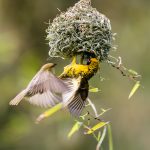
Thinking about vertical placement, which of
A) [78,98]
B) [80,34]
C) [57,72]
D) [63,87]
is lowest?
[57,72]

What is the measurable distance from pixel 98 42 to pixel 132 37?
204 inches

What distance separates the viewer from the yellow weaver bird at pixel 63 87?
4.65 meters

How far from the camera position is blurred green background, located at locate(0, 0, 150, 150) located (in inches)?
370

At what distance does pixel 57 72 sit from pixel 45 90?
440 centimetres

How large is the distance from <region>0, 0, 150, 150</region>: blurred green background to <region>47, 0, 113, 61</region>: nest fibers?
3924 mm

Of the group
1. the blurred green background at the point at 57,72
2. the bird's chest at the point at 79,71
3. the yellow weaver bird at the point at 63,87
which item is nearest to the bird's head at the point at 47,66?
the yellow weaver bird at the point at 63,87

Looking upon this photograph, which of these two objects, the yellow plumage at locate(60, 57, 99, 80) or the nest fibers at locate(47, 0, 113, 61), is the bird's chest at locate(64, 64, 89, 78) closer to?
the yellow plumage at locate(60, 57, 99, 80)

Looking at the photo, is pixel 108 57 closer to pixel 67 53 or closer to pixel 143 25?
pixel 67 53

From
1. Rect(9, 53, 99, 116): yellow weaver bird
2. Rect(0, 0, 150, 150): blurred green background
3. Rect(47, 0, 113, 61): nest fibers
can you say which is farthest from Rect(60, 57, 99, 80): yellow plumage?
Rect(0, 0, 150, 150): blurred green background

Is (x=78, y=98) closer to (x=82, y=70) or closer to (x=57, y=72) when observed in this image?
(x=82, y=70)

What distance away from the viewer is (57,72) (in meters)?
9.06

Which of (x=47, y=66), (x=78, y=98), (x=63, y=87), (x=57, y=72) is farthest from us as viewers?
(x=57, y=72)

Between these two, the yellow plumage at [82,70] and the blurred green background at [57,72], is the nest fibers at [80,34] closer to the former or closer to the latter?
the yellow plumage at [82,70]

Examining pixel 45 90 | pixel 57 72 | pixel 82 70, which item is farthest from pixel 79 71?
pixel 57 72
